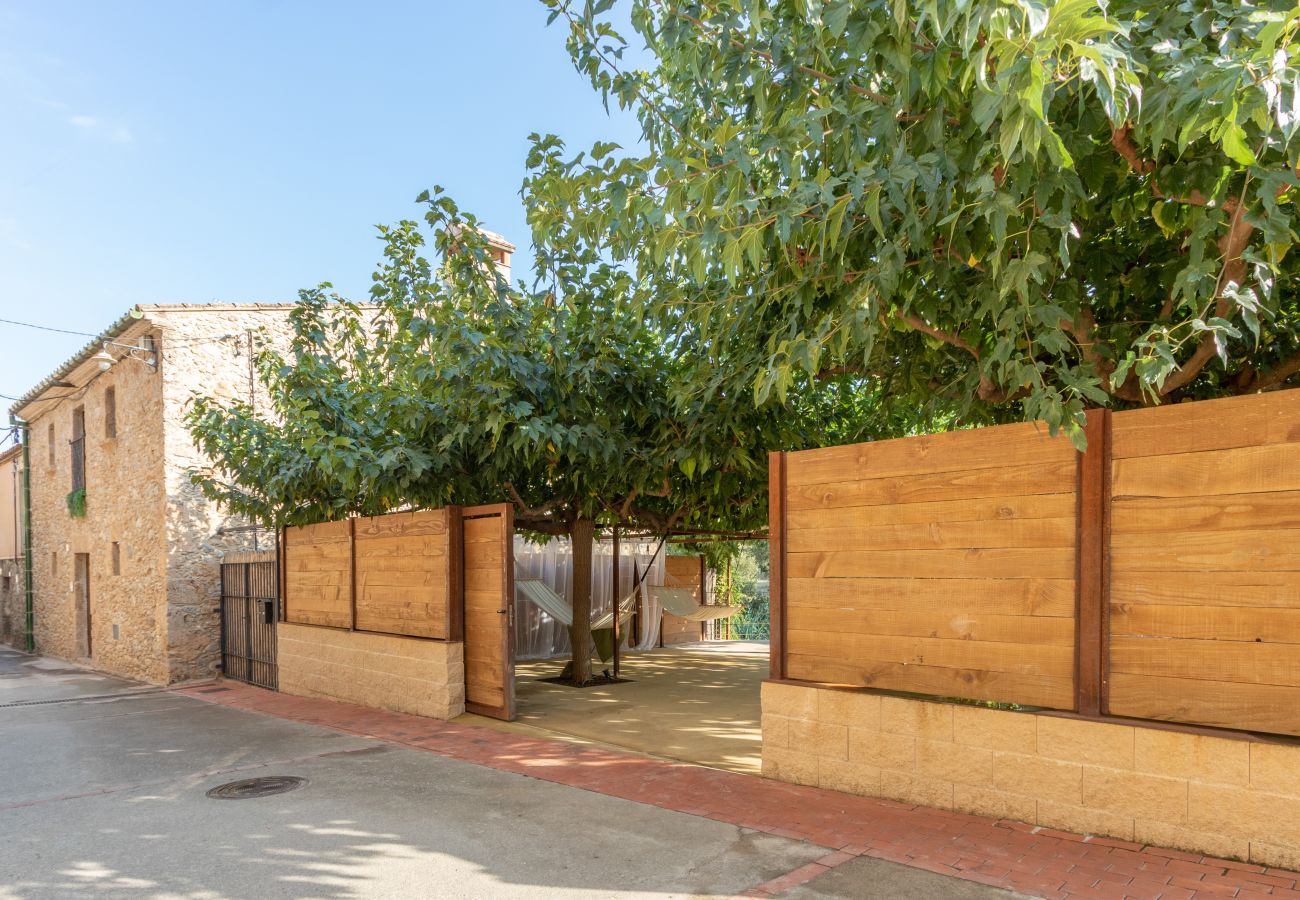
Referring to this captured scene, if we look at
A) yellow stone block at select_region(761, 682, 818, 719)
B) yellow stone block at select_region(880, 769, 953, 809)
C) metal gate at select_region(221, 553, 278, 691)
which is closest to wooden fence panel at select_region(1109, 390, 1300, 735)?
yellow stone block at select_region(880, 769, 953, 809)

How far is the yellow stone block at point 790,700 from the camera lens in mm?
4977

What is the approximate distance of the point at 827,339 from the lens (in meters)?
3.96

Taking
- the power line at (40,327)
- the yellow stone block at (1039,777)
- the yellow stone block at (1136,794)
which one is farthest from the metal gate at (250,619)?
the yellow stone block at (1136,794)

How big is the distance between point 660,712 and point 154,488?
819 centimetres

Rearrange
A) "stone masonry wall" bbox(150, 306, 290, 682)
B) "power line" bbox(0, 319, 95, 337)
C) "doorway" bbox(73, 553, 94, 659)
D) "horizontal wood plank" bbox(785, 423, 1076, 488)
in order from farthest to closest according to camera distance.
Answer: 1. "doorway" bbox(73, 553, 94, 659)
2. "power line" bbox(0, 319, 95, 337)
3. "stone masonry wall" bbox(150, 306, 290, 682)
4. "horizontal wood plank" bbox(785, 423, 1076, 488)

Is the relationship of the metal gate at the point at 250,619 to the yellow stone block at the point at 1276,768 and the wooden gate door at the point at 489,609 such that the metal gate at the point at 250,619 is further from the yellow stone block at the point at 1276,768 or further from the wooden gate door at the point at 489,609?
the yellow stone block at the point at 1276,768

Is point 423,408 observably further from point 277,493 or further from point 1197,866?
point 1197,866

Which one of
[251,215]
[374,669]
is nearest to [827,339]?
[374,669]

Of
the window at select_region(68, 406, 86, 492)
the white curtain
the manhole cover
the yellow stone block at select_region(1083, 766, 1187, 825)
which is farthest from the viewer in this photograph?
the window at select_region(68, 406, 86, 492)

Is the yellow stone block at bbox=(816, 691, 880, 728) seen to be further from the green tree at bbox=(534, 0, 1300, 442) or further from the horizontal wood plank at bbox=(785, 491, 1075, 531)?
the green tree at bbox=(534, 0, 1300, 442)

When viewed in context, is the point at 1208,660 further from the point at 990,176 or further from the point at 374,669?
the point at 374,669

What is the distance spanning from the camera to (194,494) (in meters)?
11.8

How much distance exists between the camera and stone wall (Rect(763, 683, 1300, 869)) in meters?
3.36

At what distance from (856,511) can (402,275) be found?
16.1ft
